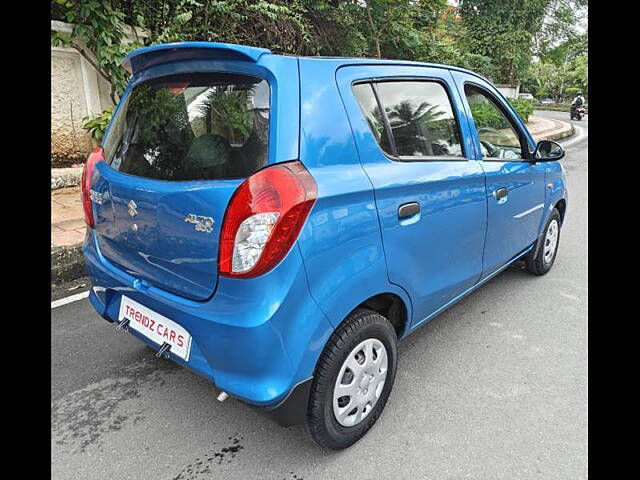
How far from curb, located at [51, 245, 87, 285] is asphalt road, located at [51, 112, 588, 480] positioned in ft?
1.89

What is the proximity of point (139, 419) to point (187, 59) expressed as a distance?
5.37 feet

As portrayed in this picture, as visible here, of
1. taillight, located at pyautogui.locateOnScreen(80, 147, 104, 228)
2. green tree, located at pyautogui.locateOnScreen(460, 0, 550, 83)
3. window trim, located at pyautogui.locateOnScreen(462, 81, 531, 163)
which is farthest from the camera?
green tree, located at pyautogui.locateOnScreen(460, 0, 550, 83)

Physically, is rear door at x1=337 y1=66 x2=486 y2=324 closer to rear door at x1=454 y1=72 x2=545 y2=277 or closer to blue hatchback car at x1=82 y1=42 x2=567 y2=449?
blue hatchback car at x1=82 y1=42 x2=567 y2=449

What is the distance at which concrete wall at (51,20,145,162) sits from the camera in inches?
232

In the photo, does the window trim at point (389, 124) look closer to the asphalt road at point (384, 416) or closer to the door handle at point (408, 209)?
the door handle at point (408, 209)

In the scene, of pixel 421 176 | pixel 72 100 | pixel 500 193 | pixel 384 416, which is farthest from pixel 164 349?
pixel 72 100

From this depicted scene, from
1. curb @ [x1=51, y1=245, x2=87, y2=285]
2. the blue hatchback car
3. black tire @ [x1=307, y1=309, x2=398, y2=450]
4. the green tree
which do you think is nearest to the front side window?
the blue hatchback car

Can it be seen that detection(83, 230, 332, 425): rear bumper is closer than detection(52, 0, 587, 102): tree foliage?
Yes

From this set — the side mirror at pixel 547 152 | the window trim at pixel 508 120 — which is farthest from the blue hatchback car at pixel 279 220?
the side mirror at pixel 547 152

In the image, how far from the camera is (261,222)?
1530 mm

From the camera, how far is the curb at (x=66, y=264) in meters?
3.59

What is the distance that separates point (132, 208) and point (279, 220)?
0.71m

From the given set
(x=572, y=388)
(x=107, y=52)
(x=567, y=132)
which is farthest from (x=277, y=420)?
(x=567, y=132)
